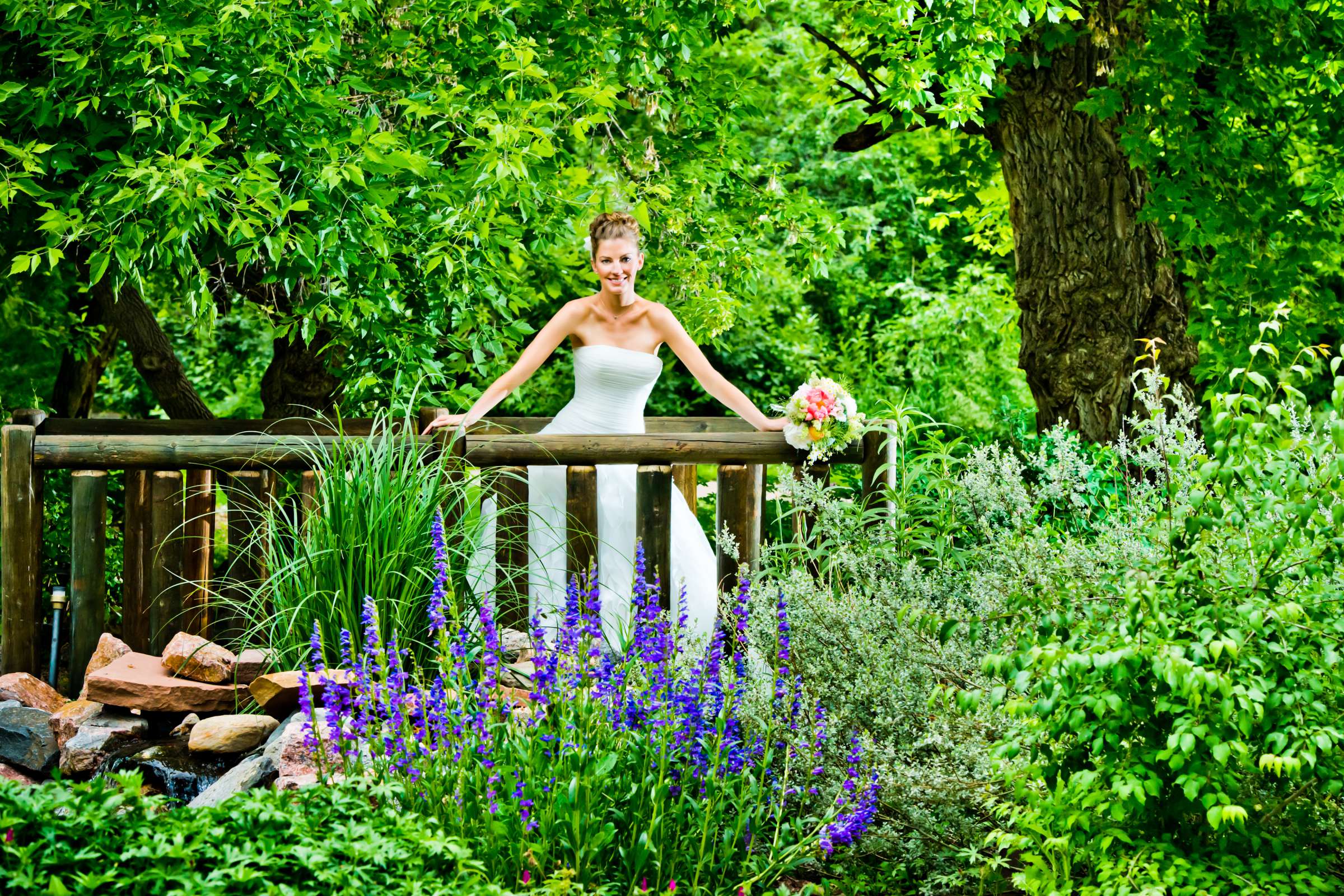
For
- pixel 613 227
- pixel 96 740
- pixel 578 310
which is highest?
pixel 613 227

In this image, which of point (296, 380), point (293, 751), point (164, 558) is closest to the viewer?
point (293, 751)

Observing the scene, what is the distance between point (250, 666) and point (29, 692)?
0.86 metres

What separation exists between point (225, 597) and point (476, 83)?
2.94 m

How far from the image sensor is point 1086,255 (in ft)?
23.3

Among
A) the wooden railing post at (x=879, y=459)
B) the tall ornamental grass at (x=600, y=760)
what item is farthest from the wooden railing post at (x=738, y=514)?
the tall ornamental grass at (x=600, y=760)

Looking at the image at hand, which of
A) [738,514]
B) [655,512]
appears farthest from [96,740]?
[738,514]

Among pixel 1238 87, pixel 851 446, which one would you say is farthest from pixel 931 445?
pixel 1238 87

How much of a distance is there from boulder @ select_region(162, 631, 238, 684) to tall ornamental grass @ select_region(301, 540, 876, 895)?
3.06 feet

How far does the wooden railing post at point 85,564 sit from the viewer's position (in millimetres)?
4371

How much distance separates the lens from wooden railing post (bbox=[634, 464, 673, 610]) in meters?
4.73

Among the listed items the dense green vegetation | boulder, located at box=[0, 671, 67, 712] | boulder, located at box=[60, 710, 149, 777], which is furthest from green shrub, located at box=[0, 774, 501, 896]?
Answer: boulder, located at box=[0, 671, 67, 712]

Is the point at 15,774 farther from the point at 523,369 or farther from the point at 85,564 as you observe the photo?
the point at 523,369

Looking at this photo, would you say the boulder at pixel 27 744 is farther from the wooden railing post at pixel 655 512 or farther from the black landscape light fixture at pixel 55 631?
the wooden railing post at pixel 655 512

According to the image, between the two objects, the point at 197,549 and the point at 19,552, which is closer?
the point at 19,552
